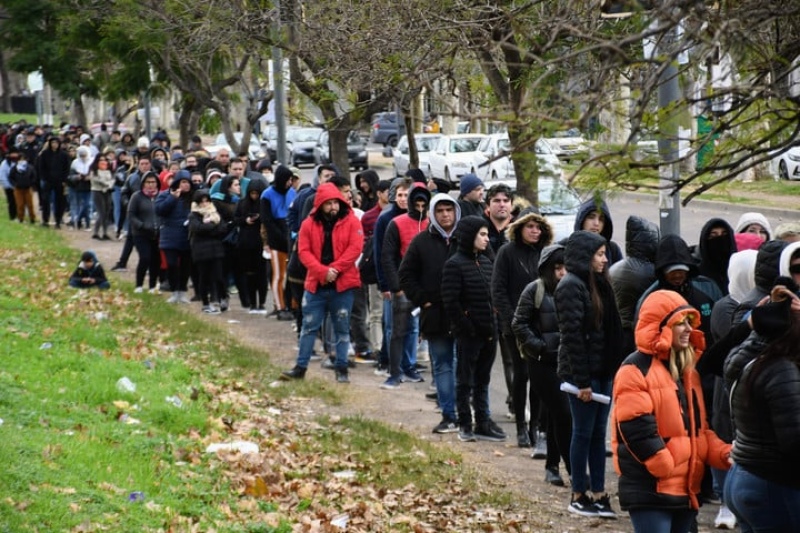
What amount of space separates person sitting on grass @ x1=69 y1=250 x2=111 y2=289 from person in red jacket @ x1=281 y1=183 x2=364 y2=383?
6057mm

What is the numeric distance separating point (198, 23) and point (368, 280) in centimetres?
756

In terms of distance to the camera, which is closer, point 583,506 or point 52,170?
point 583,506

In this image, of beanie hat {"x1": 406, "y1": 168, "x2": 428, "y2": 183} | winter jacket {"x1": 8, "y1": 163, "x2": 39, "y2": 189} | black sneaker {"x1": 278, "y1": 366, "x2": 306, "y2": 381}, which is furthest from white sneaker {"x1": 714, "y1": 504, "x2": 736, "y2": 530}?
winter jacket {"x1": 8, "y1": 163, "x2": 39, "y2": 189}

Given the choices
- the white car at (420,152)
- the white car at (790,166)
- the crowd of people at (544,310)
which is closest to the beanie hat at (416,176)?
the crowd of people at (544,310)

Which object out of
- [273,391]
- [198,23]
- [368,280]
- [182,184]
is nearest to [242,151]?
[198,23]

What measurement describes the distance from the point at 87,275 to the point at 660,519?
1286cm

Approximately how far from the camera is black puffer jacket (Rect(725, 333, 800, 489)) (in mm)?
5855

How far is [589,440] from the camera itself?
8.67 meters

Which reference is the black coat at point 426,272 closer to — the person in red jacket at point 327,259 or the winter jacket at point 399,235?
the winter jacket at point 399,235

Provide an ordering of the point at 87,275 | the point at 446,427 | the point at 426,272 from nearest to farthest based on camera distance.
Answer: the point at 446,427
the point at 426,272
the point at 87,275

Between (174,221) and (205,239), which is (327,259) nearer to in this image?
(205,239)

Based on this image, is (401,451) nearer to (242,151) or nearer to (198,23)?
(198,23)

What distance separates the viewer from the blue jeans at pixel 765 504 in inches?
235

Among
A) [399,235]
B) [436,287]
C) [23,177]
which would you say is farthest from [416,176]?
[23,177]
